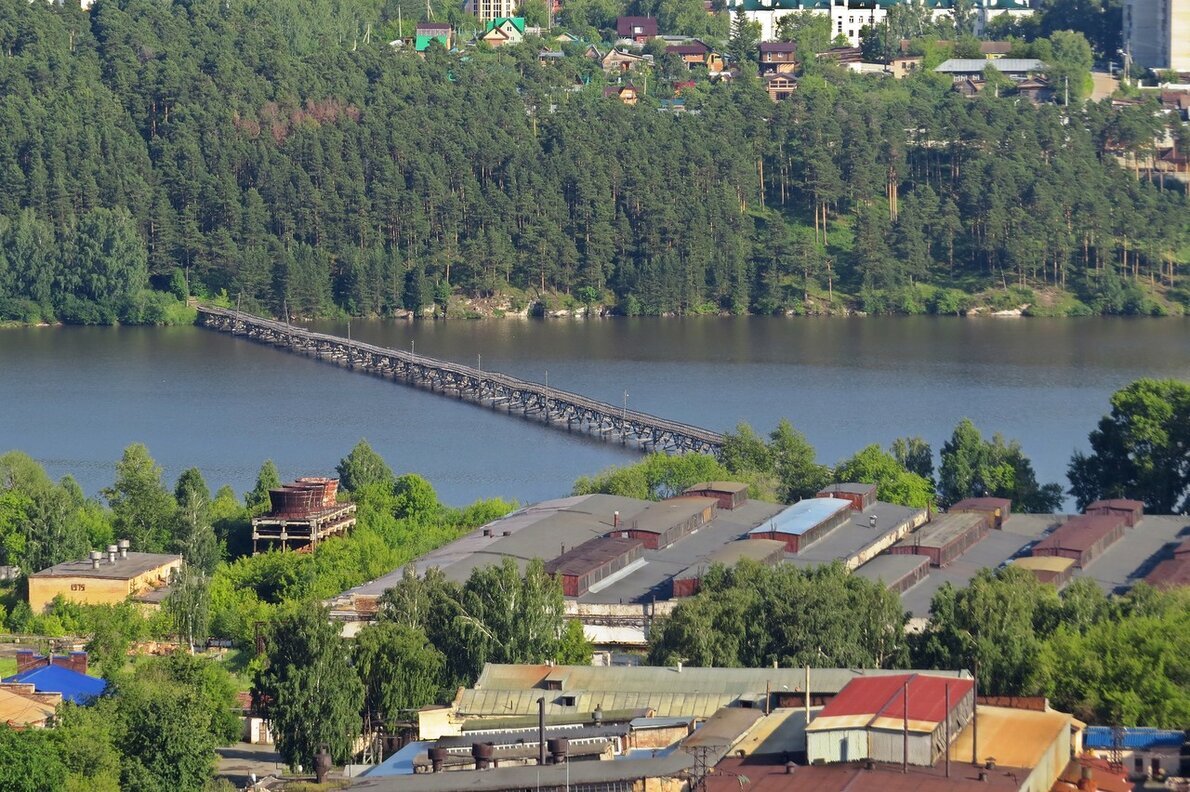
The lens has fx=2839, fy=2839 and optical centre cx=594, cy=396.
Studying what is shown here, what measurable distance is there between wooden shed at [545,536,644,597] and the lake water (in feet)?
35.5

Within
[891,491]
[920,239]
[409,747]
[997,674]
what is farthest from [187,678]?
[920,239]

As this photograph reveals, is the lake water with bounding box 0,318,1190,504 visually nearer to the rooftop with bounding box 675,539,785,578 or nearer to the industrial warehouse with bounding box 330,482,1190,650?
the industrial warehouse with bounding box 330,482,1190,650

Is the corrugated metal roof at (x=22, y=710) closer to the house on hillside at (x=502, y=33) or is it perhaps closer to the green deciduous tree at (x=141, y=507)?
the green deciduous tree at (x=141, y=507)

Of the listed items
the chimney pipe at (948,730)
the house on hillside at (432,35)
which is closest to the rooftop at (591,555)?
the chimney pipe at (948,730)

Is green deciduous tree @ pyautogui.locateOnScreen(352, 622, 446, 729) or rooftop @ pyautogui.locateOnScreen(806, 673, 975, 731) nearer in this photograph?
rooftop @ pyautogui.locateOnScreen(806, 673, 975, 731)

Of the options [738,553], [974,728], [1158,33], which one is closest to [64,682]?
[738,553]

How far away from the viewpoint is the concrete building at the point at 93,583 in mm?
37625

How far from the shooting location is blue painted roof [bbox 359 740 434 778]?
25219 millimetres

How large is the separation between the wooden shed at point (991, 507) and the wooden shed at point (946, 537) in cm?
12

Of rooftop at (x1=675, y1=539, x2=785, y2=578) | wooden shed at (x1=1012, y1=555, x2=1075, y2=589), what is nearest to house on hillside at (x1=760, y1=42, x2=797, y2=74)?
rooftop at (x1=675, y1=539, x2=785, y2=578)

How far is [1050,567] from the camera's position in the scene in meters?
36.8

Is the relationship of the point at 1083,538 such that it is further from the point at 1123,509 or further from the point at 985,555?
the point at 1123,509

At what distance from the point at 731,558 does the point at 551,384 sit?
29.1m

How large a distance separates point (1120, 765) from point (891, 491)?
20.2 metres
